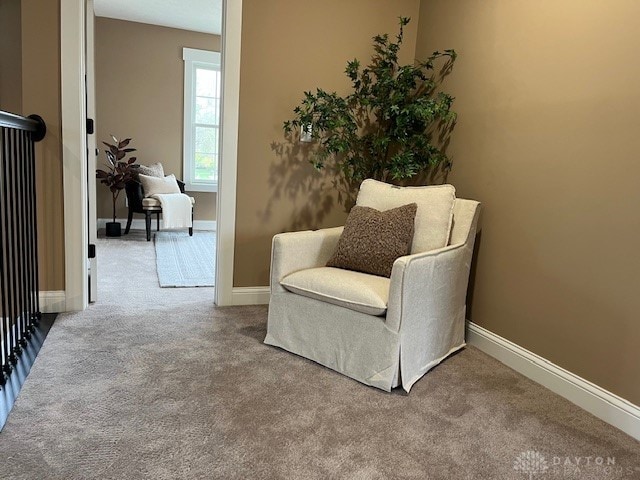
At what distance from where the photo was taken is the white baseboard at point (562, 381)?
188 cm

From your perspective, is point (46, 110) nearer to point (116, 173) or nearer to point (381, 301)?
point (381, 301)

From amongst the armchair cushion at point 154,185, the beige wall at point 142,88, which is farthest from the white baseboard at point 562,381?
the beige wall at point 142,88

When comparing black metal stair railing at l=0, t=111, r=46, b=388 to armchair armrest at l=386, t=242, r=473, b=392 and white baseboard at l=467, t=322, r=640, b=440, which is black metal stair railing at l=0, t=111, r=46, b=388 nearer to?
armchair armrest at l=386, t=242, r=473, b=392

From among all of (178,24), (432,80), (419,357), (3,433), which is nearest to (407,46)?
(432,80)

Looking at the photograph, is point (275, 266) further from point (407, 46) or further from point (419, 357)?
point (407, 46)

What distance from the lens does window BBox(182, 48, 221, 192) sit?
625 centimetres

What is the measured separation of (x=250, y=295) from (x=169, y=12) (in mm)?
3859

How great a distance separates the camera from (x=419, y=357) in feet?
7.25

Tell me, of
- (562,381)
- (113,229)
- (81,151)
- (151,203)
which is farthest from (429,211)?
(113,229)

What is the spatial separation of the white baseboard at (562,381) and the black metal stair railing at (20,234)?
2239mm

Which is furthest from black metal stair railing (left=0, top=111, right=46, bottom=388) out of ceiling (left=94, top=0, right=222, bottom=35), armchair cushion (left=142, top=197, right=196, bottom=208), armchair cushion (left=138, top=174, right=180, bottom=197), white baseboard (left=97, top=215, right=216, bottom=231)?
white baseboard (left=97, top=215, right=216, bottom=231)

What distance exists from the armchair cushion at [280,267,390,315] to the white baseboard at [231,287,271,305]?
82 cm

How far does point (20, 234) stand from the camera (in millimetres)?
2438

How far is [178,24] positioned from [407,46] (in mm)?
3746
